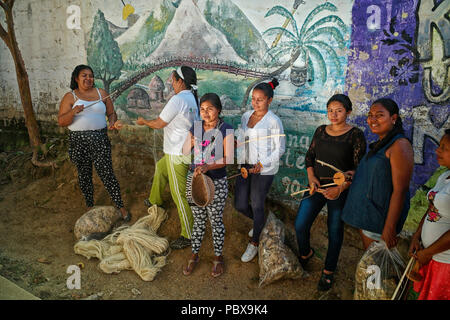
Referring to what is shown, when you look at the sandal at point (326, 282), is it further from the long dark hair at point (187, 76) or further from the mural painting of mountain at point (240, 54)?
the long dark hair at point (187, 76)

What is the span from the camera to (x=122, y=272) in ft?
11.6

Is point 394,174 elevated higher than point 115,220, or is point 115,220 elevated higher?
point 394,174

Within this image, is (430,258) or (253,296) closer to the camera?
(430,258)

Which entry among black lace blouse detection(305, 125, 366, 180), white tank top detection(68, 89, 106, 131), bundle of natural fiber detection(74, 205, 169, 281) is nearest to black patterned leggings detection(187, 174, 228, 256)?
bundle of natural fiber detection(74, 205, 169, 281)

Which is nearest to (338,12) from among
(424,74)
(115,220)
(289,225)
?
(424,74)

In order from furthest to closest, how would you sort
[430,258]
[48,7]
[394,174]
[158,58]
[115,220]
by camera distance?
1. [48,7]
2. [158,58]
3. [115,220]
4. [394,174]
5. [430,258]

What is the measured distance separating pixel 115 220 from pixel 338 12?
3.95 meters

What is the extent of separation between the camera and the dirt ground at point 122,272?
322cm

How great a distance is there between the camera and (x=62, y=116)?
153 inches

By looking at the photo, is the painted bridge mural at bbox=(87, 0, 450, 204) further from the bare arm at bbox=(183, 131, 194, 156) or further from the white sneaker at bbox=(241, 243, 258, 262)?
the bare arm at bbox=(183, 131, 194, 156)

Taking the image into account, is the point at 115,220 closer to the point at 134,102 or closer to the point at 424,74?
the point at 134,102

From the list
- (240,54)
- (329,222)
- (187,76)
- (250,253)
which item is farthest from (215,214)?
(240,54)

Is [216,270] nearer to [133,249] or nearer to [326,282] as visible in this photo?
[133,249]
